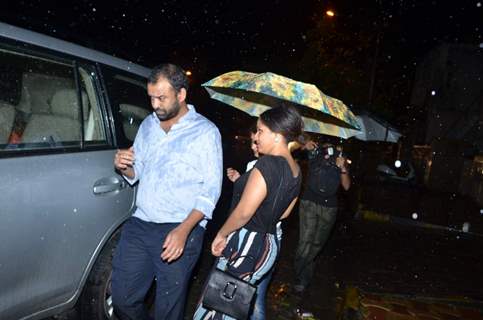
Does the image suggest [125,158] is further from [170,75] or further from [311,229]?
[311,229]

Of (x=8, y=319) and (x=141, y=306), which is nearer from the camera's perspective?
(x=8, y=319)

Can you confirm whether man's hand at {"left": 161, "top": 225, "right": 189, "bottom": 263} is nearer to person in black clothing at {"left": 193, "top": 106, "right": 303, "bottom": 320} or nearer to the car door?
person in black clothing at {"left": 193, "top": 106, "right": 303, "bottom": 320}

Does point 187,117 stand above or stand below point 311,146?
above

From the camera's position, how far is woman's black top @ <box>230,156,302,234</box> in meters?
2.69

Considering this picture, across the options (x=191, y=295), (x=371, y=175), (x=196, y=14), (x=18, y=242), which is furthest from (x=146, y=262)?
(x=371, y=175)

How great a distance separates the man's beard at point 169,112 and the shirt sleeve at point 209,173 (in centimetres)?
23

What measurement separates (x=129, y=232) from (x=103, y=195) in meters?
0.32

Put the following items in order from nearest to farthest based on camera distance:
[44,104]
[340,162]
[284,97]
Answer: [44,104] < [284,97] < [340,162]

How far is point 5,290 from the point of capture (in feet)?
8.13

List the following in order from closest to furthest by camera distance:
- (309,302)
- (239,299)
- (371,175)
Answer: (239,299), (309,302), (371,175)

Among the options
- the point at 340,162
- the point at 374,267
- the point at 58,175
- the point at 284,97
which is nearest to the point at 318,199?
the point at 340,162

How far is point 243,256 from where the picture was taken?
9.05 feet

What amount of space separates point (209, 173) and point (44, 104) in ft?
3.96

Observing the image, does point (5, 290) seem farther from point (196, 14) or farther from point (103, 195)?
point (196, 14)
